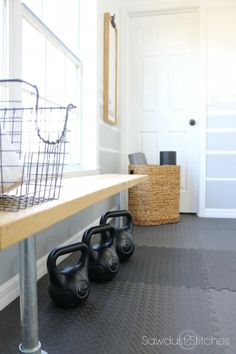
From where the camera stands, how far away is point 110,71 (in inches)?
119

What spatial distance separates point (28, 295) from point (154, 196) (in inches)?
84.5

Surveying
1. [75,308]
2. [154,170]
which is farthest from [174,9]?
[75,308]

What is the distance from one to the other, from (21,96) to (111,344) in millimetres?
1093

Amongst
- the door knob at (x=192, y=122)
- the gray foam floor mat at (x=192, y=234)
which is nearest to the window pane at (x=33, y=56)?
the gray foam floor mat at (x=192, y=234)

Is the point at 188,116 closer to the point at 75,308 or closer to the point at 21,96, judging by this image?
the point at 21,96

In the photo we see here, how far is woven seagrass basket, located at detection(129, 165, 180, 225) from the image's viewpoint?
2959 millimetres

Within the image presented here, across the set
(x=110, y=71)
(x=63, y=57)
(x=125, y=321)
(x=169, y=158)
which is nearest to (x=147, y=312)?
(x=125, y=321)

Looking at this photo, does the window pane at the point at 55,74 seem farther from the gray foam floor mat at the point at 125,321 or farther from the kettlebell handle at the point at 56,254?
the gray foam floor mat at the point at 125,321

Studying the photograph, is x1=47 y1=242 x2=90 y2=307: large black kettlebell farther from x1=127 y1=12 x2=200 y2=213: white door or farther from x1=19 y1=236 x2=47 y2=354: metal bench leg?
x1=127 y1=12 x2=200 y2=213: white door

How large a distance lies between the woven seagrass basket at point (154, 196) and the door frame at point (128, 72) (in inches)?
20.4

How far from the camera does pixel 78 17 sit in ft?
8.48

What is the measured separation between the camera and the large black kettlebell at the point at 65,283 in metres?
1.27

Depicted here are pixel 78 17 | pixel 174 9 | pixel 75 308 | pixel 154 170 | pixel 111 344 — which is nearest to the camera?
pixel 111 344

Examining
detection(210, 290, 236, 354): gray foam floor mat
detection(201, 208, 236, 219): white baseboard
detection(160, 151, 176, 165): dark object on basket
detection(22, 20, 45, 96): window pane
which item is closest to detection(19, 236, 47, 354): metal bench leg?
detection(210, 290, 236, 354): gray foam floor mat
